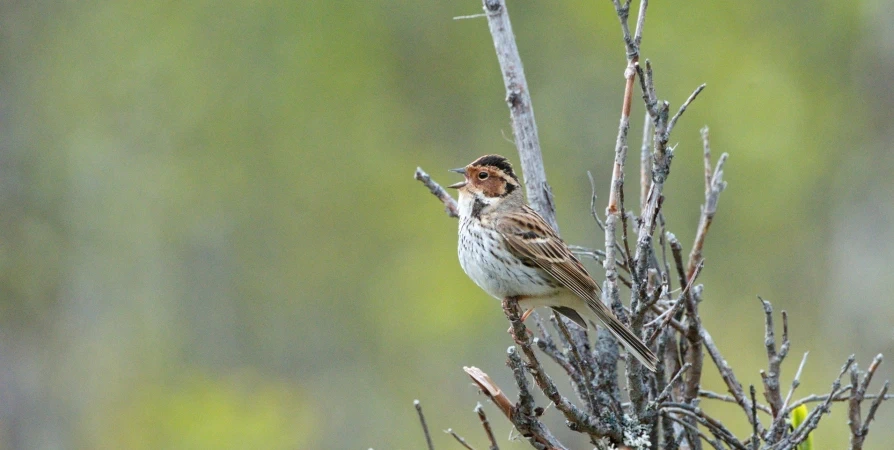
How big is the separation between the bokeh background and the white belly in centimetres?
678

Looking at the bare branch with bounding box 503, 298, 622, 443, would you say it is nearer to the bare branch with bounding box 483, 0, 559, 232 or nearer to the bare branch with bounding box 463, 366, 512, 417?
the bare branch with bounding box 463, 366, 512, 417

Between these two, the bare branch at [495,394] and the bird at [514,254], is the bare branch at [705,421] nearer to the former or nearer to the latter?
the bare branch at [495,394]

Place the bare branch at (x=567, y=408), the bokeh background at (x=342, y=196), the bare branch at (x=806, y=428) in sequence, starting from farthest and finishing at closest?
the bokeh background at (x=342, y=196)
the bare branch at (x=567, y=408)
the bare branch at (x=806, y=428)

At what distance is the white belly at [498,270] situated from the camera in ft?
14.0

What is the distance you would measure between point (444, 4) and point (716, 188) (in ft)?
37.5

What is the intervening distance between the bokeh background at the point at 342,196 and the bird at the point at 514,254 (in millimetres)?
6586

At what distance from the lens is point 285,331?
16.1 meters

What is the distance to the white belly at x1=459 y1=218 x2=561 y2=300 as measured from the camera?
428cm

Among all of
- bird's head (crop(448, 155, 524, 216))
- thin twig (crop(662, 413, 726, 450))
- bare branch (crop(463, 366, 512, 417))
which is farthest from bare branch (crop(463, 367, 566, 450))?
bird's head (crop(448, 155, 524, 216))

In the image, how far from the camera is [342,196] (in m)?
14.9

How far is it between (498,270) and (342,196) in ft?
35.3

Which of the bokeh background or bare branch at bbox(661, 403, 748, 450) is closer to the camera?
bare branch at bbox(661, 403, 748, 450)

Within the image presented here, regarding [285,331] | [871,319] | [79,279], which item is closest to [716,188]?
[871,319]

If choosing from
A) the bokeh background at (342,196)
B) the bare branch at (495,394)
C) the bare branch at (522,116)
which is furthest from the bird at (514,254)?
the bokeh background at (342,196)
